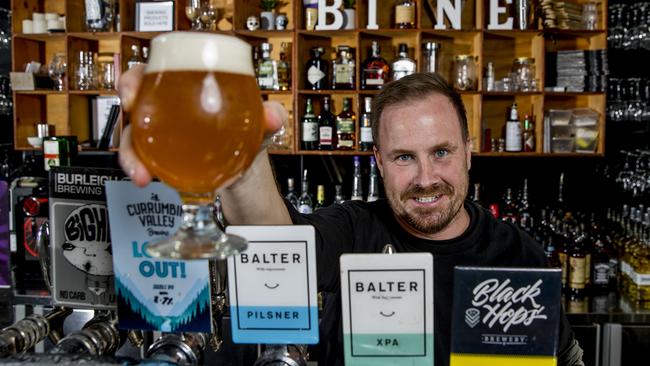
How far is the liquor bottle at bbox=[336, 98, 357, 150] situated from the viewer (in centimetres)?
358

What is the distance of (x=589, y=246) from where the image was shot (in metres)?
3.12

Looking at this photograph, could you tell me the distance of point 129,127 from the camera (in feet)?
2.19

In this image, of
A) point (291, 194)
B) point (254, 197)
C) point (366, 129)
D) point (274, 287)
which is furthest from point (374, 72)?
point (274, 287)

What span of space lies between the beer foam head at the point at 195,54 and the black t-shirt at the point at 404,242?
0.62 meters

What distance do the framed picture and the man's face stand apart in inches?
96.1

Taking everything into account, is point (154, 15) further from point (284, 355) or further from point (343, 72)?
point (284, 355)

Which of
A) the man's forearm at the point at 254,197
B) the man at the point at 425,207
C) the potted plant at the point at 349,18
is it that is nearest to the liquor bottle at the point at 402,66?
the potted plant at the point at 349,18

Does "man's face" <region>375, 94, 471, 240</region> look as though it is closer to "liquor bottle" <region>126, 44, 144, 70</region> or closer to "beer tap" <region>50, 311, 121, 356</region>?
"beer tap" <region>50, 311, 121, 356</region>

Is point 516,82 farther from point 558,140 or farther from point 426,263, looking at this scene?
point 426,263

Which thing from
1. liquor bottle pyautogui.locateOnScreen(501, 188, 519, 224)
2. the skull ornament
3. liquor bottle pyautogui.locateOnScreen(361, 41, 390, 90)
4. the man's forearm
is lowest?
liquor bottle pyautogui.locateOnScreen(501, 188, 519, 224)

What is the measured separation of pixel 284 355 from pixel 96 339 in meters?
0.22

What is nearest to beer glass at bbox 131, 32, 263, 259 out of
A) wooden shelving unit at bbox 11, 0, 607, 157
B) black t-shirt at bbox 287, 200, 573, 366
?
black t-shirt at bbox 287, 200, 573, 366

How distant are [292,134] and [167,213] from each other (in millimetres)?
2915

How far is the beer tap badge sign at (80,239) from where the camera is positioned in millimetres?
798
